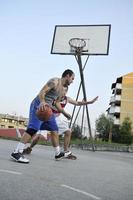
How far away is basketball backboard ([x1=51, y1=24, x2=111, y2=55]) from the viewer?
15.4 m

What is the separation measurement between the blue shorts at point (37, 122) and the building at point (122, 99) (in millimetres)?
78770

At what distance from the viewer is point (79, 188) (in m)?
4.37

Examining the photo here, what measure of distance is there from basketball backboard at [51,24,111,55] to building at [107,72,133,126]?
231ft

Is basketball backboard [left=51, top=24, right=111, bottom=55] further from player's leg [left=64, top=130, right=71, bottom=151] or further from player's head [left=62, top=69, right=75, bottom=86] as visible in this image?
player's head [left=62, top=69, right=75, bottom=86]

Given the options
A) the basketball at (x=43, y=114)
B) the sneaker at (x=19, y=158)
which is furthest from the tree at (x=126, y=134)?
the sneaker at (x=19, y=158)

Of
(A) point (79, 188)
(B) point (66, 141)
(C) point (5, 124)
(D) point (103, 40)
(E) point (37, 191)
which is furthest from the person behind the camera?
(C) point (5, 124)

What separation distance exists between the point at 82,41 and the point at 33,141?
7.68m

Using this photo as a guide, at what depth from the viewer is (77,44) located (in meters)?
15.4

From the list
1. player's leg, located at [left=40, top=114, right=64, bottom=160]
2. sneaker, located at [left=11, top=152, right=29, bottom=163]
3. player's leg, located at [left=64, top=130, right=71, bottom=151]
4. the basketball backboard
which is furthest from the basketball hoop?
sneaker, located at [left=11, top=152, right=29, bottom=163]

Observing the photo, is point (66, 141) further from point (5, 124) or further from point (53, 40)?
point (5, 124)

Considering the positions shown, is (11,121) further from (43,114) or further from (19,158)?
(19,158)

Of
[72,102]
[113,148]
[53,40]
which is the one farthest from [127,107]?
[72,102]

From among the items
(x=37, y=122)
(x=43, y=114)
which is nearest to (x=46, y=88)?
(x=43, y=114)

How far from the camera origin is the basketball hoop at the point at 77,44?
15.2 meters
